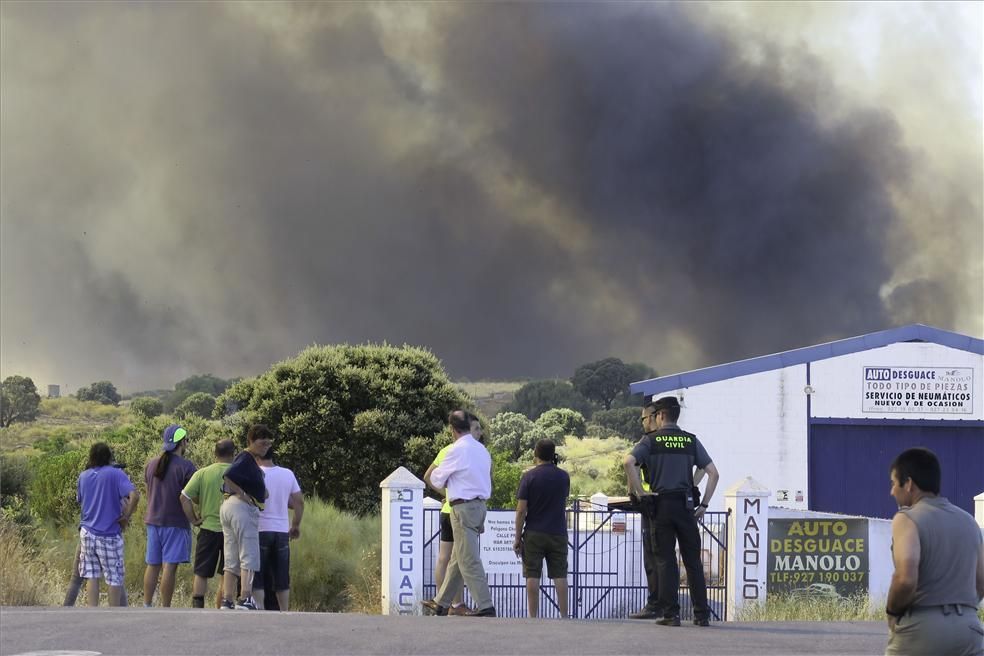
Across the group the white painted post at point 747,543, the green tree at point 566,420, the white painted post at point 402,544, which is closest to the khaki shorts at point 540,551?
the white painted post at point 402,544

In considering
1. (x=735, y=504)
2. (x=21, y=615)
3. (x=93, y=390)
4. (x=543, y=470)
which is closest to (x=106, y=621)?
(x=21, y=615)

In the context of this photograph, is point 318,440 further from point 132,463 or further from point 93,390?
point 93,390

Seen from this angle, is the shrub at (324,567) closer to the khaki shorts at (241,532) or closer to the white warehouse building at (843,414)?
the khaki shorts at (241,532)

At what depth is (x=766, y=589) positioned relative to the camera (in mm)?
18203

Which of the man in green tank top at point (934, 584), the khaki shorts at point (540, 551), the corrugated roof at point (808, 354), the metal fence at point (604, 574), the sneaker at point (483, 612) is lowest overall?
the metal fence at point (604, 574)

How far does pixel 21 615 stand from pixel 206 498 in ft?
7.10

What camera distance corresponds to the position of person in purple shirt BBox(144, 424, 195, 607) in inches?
475

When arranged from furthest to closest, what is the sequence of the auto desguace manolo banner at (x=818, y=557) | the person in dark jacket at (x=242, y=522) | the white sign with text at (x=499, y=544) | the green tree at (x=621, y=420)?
the green tree at (x=621, y=420) → the white sign with text at (x=499, y=544) → the auto desguace manolo banner at (x=818, y=557) → the person in dark jacket at (x=242, y=522)

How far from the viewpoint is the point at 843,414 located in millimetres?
27344

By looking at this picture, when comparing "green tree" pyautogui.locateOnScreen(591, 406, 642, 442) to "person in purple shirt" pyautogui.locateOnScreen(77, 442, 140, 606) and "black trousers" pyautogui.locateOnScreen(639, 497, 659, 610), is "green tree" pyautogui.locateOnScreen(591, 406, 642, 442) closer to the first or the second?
"black trousers" pyautogui.locateOnScreen(639, 497, 659, 610)

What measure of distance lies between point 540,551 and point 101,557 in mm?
3908

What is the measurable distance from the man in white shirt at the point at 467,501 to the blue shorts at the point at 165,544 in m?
2.45

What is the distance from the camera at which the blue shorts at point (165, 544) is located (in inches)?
477

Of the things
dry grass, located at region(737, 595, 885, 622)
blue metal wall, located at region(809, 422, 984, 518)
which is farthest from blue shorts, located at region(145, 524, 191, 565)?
blue metal wall, located at region(809, 422, 984, 518)
